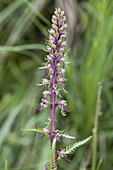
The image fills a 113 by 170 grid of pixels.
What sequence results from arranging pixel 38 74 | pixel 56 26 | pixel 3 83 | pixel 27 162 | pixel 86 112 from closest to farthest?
pixel 56 26 < pixel 27 162 < pixel 86 112 < pixel 38 74 < pixel 3 83

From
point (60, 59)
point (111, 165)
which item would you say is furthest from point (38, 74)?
point (60, 59)

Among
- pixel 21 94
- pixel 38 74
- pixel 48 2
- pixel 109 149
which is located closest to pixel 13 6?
pixel 48 2

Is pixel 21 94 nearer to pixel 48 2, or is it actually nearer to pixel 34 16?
pixel 34 16

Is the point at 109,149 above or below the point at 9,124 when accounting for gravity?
below

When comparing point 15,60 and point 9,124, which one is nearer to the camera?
point 9,124

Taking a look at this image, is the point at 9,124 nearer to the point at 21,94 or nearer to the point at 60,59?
the point at 21,94

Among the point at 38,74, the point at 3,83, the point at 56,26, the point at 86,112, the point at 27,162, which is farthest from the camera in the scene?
the point at 3,83

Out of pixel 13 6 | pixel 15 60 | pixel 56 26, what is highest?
pixel 13 6
